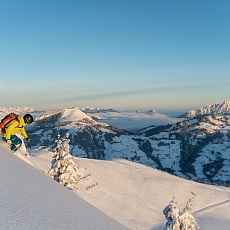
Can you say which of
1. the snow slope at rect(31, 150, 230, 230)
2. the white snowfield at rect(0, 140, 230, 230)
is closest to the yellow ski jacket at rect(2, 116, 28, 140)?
the white snowfield at rect(0, 140, 230, 230)

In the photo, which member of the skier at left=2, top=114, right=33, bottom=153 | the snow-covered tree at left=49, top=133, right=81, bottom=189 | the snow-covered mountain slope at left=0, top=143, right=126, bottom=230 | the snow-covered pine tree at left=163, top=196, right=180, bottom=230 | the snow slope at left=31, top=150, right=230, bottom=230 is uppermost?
the skier at left=2, top=114, right=33, bottom=153

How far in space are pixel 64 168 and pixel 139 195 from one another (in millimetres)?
49286

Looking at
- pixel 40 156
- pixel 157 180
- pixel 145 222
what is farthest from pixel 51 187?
pixel 157 180

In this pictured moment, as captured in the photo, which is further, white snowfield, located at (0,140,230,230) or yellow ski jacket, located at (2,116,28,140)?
yellow ski jacket, located at (2,116,28,140)

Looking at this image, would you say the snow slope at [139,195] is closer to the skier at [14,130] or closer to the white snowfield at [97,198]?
the white snowfield at [97,198]

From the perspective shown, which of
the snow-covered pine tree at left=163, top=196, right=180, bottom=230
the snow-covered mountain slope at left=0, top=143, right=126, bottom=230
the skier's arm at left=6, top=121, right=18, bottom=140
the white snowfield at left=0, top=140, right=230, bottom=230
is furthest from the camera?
the snow-covered pine tree at left=163, top=196, right=180, bottom=230

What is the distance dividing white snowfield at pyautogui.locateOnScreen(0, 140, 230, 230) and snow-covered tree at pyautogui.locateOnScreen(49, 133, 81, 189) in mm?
2468

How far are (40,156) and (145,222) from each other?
33.2 meters

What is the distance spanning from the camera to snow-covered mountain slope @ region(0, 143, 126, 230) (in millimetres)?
5266

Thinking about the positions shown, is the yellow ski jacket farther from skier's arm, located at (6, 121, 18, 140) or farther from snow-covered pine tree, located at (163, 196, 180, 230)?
snow-covered pine tree, located at (163, 196, 180, 230)

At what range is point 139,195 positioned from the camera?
7856cm

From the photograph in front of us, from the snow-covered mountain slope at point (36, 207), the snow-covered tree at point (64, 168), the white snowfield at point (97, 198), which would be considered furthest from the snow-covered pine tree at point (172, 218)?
the snow-covered mountain slope at point (36, 207)

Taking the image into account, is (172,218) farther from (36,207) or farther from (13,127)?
(36,207)

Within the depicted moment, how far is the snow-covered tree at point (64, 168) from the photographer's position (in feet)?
110
